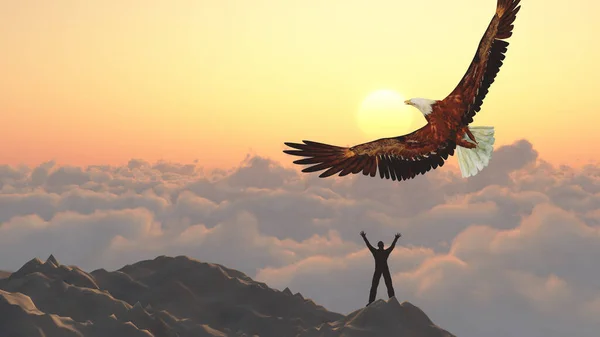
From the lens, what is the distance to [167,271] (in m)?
34.3

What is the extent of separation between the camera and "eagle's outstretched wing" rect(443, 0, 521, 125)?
1525 cm

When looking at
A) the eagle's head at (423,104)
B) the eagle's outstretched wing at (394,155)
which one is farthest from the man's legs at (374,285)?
the eagle's head at (423,104)

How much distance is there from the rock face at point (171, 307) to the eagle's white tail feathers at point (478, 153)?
11.7 meters

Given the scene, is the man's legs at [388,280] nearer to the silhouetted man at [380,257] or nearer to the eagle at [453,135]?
the silhouetted man at [380,257]

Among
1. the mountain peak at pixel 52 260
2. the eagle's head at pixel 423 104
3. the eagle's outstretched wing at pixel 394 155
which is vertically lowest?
the eagle's outstretched wing at pixel 394 155

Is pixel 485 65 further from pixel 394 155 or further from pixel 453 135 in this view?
pixel 394 155

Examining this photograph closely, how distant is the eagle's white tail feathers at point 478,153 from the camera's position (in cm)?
1522

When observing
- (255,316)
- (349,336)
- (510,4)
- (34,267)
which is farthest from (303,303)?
(510,4)

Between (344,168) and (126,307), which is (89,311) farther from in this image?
(344,168)

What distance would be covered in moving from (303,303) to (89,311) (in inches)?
358

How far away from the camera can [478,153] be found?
50.7 feet

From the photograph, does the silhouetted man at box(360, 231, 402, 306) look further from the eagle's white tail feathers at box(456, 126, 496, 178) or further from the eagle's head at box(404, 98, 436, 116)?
the eagle's head at box(404, 98, 436, 116)

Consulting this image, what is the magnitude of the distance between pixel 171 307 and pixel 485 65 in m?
20.9

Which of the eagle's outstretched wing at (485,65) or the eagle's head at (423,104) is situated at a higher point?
the eagle's outstretched wing at (485,65)
